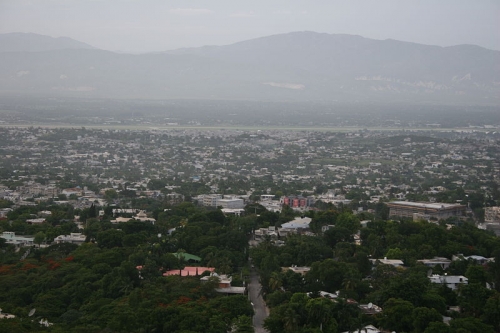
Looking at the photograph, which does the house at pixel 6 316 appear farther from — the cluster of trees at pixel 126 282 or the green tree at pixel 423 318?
the green tree at pixel 423 318

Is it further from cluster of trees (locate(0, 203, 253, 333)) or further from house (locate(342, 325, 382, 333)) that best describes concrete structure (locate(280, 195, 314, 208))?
house (locate(342, 325, 382, 333))

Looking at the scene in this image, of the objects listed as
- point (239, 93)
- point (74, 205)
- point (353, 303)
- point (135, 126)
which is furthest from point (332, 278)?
point (239, 93)

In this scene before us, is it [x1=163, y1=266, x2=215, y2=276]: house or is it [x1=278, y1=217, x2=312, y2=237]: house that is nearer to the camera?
[x1=163, y1=266, x2=215, y2=276]: house

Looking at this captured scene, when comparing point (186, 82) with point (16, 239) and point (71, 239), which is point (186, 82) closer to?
point (16, 239)

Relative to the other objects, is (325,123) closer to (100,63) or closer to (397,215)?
(397,215)

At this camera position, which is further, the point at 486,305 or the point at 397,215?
the point at 397,215

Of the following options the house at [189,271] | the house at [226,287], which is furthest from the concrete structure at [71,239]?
the house at [226,287]

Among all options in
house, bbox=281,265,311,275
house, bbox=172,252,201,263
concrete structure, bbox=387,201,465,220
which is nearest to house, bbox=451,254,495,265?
house, bbox=281,265,311,275
